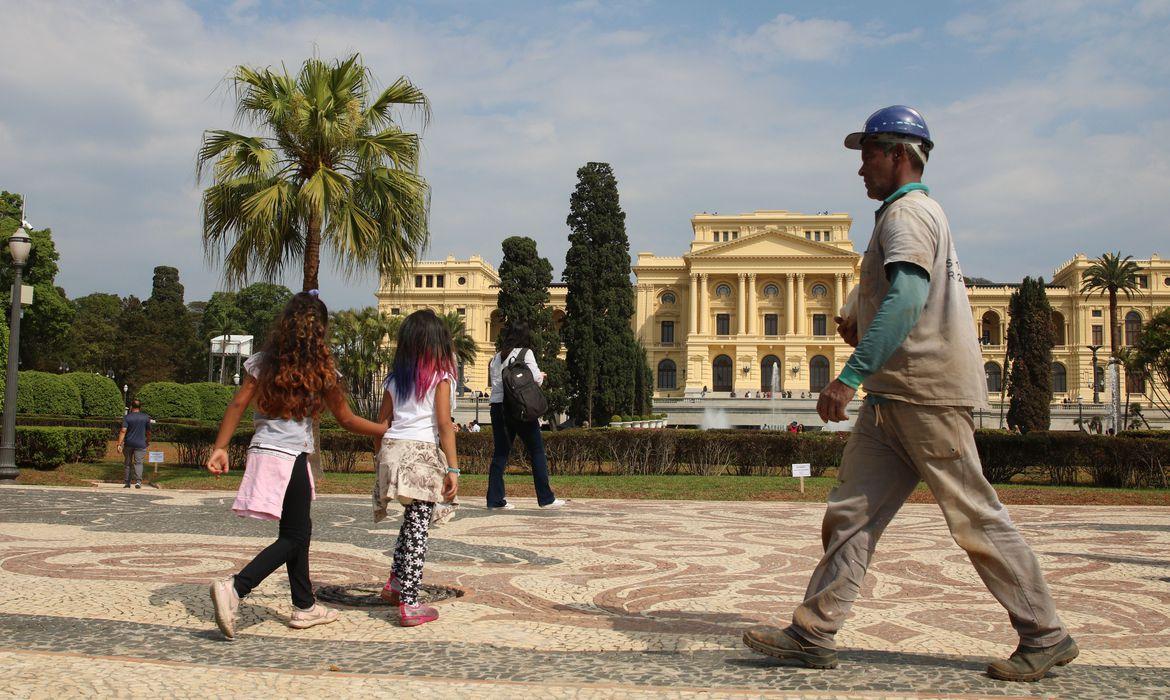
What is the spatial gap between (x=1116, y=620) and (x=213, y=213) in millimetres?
12253

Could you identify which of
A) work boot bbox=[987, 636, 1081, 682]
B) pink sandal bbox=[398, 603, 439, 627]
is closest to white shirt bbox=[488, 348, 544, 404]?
pink sandal bbox=[398, 603, 439, 627]

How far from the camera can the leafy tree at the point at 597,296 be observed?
39.8m

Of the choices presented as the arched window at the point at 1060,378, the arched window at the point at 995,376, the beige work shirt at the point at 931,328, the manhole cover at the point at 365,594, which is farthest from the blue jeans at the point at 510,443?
the arched window at the point at 1060,378

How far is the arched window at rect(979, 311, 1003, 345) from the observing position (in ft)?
255

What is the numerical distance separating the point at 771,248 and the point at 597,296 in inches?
1396

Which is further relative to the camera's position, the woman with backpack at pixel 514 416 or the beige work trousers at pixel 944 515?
the woman with backpack at pixel 514 416

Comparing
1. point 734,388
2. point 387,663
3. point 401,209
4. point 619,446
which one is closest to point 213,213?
point 401,209

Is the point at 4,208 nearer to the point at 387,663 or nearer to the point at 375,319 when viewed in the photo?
the point at 375,319

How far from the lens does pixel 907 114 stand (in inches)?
129

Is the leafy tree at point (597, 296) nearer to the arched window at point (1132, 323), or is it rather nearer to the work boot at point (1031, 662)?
the work boot at point (1031, 662)

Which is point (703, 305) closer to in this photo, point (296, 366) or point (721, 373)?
point (721, 373)

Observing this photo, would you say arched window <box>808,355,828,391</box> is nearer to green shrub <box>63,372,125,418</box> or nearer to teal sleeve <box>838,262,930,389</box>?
green shrub <box>63,372,125,418</box>

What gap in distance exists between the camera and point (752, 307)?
72875 millimetres

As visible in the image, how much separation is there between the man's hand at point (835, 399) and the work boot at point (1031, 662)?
3.07 ft
